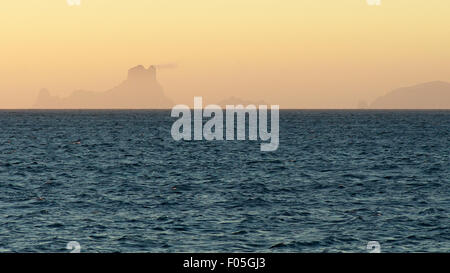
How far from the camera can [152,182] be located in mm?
41812

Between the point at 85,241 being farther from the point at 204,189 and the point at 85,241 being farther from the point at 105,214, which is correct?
the point at 204,189

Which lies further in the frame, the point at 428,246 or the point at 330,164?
the point at 330,164

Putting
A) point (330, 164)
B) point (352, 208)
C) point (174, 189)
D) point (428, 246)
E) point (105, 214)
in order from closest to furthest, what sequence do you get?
point (428, 246) < point (105, 214) < point (352, 208) < point (174, 189) < point (330, 164)

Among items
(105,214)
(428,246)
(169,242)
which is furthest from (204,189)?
(428,246)

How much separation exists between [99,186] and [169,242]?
60.0 feet

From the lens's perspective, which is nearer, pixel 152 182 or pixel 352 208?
pixel 352 208

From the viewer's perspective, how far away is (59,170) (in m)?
50.4

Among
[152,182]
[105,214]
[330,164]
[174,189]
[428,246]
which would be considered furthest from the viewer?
[330,164]
